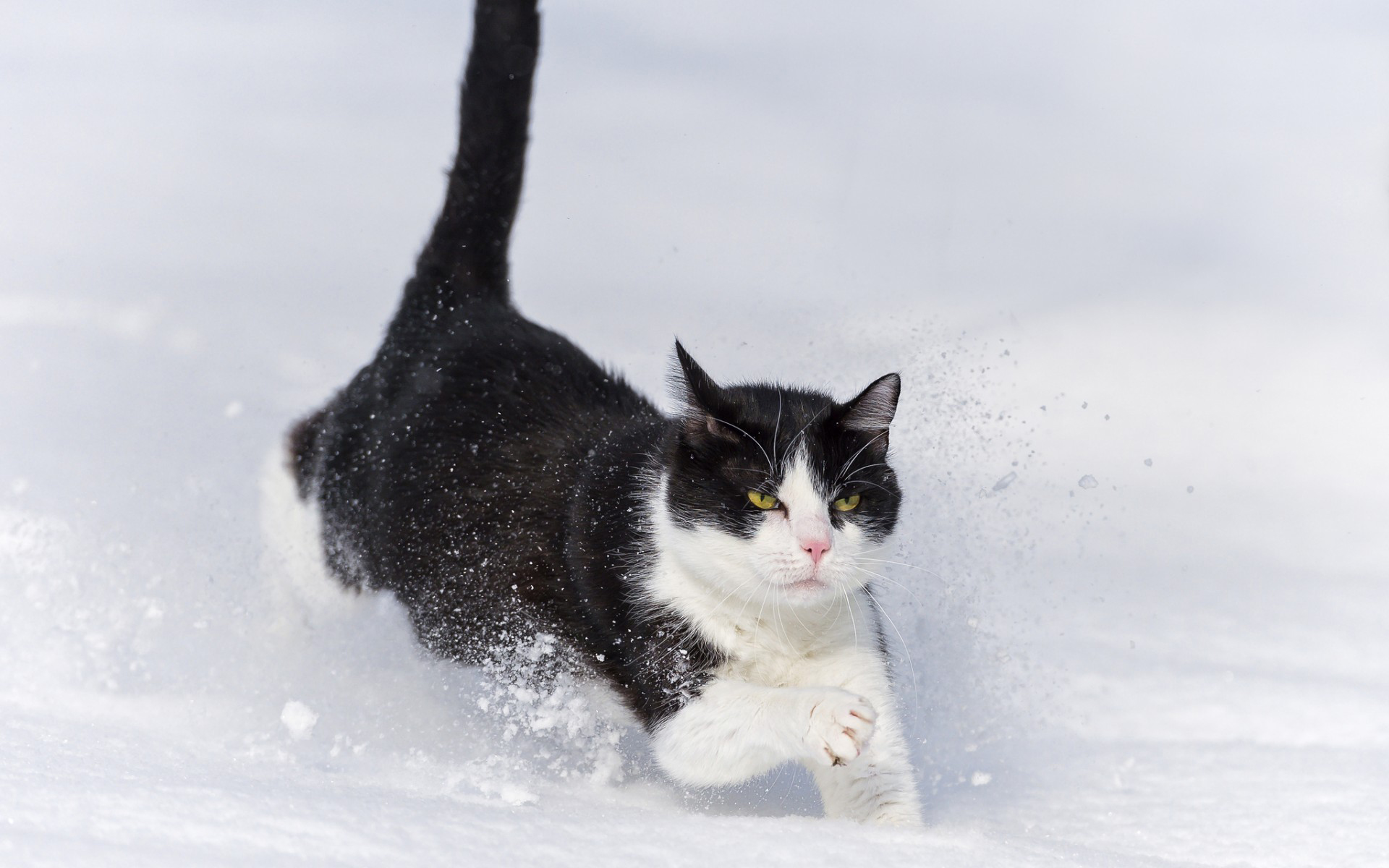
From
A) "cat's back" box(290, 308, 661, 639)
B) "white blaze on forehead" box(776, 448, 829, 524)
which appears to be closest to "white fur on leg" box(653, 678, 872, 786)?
"white blaze on forehead" box(776, 448, 829, 524)

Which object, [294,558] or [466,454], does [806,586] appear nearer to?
[466,454]

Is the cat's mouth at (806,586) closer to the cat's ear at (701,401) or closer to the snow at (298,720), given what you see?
the cat's ear at (701,401)

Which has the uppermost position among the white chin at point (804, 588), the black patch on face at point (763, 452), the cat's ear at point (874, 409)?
the cat's ear at point (874, 409)

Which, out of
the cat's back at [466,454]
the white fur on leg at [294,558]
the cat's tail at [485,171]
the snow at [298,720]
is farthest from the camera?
the white fur on leg at [294,558]

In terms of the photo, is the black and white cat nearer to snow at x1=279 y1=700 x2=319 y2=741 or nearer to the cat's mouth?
the cat's mouth

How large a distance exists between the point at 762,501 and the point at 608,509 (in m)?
0.56

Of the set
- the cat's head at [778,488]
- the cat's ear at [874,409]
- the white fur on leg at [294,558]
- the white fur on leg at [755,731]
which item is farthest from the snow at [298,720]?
the cat's ear at [874,409]

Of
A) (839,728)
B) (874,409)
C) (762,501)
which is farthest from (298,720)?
(874,409)

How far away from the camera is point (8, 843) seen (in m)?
1.80

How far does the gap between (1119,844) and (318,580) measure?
8.49 feet

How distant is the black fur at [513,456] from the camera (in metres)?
2.54

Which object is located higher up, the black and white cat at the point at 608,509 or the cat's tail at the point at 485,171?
the cat's tail at the point at 485,171

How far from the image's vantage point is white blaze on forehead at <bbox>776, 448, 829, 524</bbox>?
2.35 meters

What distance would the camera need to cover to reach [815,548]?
2.28 meters
